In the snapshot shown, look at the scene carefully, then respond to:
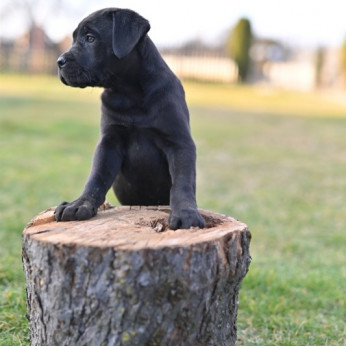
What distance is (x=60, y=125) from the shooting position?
12445 mm

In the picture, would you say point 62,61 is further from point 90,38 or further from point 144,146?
point 144,146

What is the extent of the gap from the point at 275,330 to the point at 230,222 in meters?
1.14

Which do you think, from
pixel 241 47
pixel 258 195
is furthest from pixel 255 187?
pixel 241 47

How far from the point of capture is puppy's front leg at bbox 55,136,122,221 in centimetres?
255

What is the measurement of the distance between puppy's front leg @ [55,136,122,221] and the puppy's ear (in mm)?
493

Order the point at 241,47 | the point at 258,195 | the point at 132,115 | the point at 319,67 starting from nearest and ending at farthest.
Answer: the point at 132,115
the point at 258,195
the point at 241,47
the point at 319,67

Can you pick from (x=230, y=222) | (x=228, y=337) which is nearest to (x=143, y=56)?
(x=230, y=222)

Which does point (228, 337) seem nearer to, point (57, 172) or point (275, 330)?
point (275, 330)

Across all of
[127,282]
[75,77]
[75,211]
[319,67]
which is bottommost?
[127,282]

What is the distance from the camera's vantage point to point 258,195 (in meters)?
7.30

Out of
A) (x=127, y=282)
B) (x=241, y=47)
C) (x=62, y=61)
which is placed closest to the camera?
(x=127, y=282)

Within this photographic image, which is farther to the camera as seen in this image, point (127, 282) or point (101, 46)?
point (101, 46)

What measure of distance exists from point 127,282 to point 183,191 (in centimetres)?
61

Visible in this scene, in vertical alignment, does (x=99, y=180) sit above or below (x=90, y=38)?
below
